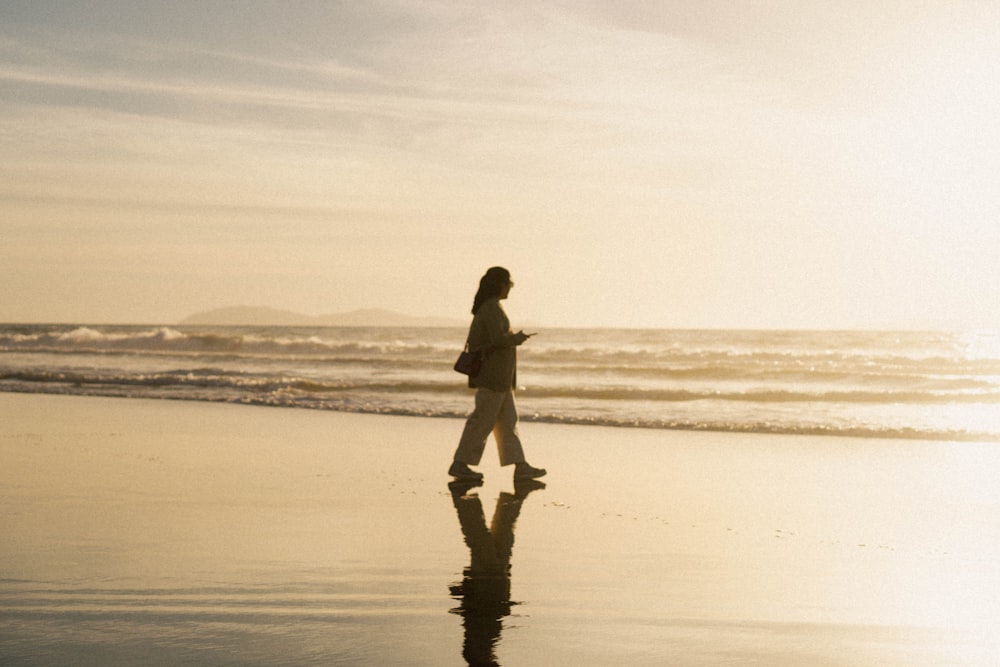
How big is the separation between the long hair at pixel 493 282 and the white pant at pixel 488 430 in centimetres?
87

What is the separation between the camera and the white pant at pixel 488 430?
943cm

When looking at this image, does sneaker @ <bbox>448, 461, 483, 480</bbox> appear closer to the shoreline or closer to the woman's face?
the woman's face

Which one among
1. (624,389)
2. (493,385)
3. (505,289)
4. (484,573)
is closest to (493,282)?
(505,289)

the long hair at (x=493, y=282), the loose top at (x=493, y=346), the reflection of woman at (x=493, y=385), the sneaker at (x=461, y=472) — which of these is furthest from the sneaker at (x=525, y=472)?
the long hair at (x=493, y=282)

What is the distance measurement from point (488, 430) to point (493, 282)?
4.45ft

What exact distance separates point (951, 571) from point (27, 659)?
4.72 metres

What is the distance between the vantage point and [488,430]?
375 inches

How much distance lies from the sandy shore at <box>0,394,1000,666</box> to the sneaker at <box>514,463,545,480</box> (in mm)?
205

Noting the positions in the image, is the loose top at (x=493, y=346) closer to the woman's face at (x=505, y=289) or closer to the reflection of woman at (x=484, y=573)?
the woman's face at (x=505, y=289)

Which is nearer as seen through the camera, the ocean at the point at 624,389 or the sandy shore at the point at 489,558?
the sandy shore at the point at 489,558

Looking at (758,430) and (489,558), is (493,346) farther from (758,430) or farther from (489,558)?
(758,430)

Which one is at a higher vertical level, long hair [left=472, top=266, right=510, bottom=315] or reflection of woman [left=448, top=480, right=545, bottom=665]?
long hair [left=472, top=266, right=510, bottom=315]

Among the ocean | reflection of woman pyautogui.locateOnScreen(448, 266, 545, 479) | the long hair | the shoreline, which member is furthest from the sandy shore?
the ocean

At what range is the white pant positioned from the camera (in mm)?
9430
